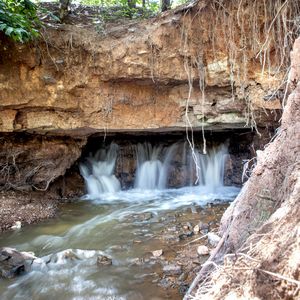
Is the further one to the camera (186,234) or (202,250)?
(186,234)

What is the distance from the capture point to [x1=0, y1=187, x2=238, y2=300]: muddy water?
3121 mm

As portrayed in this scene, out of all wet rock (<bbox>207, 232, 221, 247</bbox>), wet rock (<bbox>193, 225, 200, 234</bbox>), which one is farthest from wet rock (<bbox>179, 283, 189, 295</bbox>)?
wet rock (<bbox>193, 225, 200, 234</bbox>)

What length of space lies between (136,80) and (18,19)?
6.17 feet

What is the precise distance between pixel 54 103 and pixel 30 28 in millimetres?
1337

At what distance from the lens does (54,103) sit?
5434 millimetres

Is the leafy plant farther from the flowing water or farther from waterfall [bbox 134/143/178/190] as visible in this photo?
waterfall [bbox 134/143/178/190]

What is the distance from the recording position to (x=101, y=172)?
7.01 meters

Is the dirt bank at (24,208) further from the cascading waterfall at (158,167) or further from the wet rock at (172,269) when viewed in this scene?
the wet rock at (172,269)

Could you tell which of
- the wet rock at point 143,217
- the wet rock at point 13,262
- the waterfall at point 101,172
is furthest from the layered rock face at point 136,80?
the wet rock at point 13,262

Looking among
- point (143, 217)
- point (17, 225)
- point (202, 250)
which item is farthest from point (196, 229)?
point (17, 225)

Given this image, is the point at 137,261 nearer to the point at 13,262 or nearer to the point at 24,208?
the point at 13,262

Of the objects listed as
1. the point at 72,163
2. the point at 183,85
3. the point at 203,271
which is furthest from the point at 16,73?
the point at 203,271

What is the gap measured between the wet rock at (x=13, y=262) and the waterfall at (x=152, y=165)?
353 cm

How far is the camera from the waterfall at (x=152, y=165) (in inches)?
274
